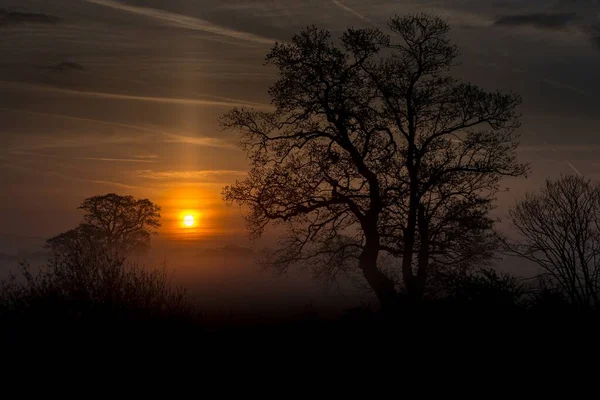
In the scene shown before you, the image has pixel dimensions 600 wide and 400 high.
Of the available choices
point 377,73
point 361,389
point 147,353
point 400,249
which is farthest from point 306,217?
point 361,389

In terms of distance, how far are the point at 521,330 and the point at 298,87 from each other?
13523mm

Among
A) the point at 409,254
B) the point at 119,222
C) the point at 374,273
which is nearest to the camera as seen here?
the point at 374,273

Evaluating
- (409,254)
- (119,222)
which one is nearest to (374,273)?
(409,254)

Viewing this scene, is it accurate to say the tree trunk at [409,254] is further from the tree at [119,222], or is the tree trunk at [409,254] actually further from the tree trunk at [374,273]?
the tree at [119,222]

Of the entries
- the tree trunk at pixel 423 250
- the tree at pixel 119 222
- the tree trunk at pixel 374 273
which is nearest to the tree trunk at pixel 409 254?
the tree trunk at pixel 423 250

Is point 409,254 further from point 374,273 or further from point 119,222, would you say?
point 119,222

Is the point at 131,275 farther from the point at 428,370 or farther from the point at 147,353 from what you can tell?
the point at 428,370

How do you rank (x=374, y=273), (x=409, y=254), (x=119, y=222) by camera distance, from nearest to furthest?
(x=374, y=273) → (x=409, y=254) → (x=119, y=222)

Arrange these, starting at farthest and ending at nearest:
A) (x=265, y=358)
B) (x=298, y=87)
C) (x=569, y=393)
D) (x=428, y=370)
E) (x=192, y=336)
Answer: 1. (x=298, y=87)
2. (x=192, y=336)
3. (x=265, y=358)
4. (x=428, y=370)
5. (x=569, y=393)

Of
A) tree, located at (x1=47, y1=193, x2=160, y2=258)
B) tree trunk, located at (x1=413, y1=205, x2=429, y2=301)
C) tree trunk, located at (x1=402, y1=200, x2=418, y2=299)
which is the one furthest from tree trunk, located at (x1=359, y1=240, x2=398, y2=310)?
tree, located at (x1=47, y1=193, x2=160, y2=258)

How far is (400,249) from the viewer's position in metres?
26.3

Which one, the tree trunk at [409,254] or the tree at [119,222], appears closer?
the tree trunk at [409,254]

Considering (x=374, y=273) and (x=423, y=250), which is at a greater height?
(x=423, y=250)

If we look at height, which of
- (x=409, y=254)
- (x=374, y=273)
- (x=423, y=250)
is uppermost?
(x=423, y=250)
